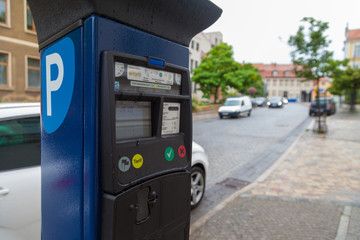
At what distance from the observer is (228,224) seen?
3402 mm

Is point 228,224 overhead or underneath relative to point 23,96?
underneath

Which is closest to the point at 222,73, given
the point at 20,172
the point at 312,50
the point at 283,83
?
the point at 312,50

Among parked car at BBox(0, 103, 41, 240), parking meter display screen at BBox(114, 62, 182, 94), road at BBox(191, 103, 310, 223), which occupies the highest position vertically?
parking meter display screen at BBox(114, 62, 182, 94)

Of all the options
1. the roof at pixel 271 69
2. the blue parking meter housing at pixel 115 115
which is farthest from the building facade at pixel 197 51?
the roof at pixel 271 69

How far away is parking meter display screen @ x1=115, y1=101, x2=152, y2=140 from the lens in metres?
1.50

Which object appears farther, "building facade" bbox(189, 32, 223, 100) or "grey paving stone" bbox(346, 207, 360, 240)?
"building facade" bbox(189, 32, 223, 100)

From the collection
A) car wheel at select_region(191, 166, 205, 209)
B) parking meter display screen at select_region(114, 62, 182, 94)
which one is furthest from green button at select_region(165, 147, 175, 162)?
car wheel at select_region(191, 166, 205, 209)

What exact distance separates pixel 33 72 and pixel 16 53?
Answer: 137 centimetres

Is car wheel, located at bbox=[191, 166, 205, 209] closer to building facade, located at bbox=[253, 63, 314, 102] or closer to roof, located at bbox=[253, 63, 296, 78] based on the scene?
building facade, located at bbox=[253, 63, 314, 102]

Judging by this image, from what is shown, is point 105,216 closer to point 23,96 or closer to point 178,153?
point 178,153

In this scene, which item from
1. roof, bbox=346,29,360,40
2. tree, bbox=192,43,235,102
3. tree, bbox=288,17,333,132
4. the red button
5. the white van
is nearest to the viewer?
the red button

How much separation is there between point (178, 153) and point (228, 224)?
205cm

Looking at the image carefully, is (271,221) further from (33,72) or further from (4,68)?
(33,72)

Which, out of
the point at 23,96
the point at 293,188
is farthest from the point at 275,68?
the point at 293,188
